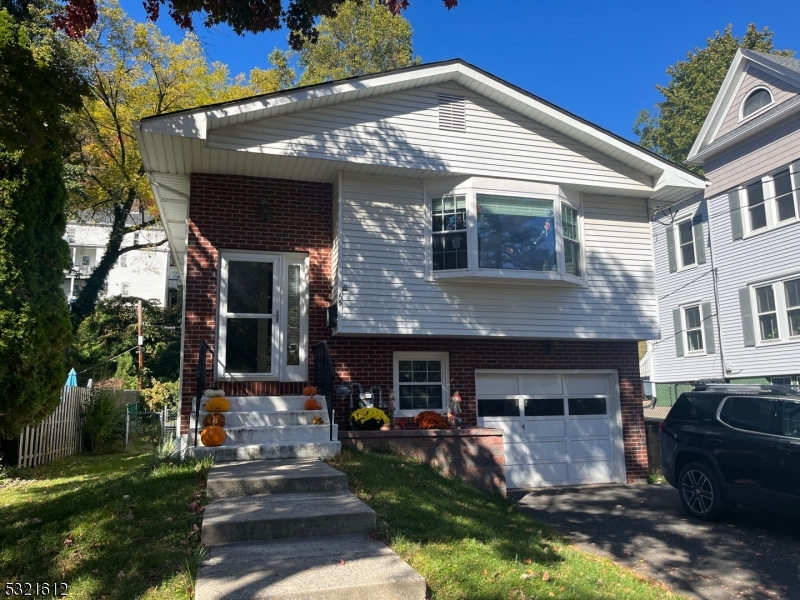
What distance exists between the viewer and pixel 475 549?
5.25m

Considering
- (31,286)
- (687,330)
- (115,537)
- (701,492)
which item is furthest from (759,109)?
(115,537)

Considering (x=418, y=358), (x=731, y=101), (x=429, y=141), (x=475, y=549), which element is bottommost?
(x=475, y=549)

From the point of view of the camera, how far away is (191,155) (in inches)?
385

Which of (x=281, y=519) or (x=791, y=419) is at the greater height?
(x=791, y=419)

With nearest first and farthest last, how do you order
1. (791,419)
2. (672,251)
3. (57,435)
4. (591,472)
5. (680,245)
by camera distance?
(791,419) < (591,472) < (57,435) < (680,245) < (672,251)

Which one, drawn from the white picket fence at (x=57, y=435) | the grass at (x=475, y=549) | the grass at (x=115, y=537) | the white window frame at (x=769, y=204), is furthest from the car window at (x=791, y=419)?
the white picket fence at (x=57, y=435)

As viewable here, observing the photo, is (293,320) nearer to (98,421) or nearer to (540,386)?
(540,386)

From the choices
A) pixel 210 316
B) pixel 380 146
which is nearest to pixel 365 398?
pixel 210 316

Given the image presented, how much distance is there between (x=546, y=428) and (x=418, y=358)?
290 centimetres

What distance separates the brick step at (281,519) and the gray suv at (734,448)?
510 centimetres

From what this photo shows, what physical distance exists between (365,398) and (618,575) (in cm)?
538

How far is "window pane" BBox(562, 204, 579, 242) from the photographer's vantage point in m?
11.3

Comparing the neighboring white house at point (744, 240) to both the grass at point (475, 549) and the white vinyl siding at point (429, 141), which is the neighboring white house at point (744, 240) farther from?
the grass at point (475, 549)

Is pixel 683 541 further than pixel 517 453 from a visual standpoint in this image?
No
